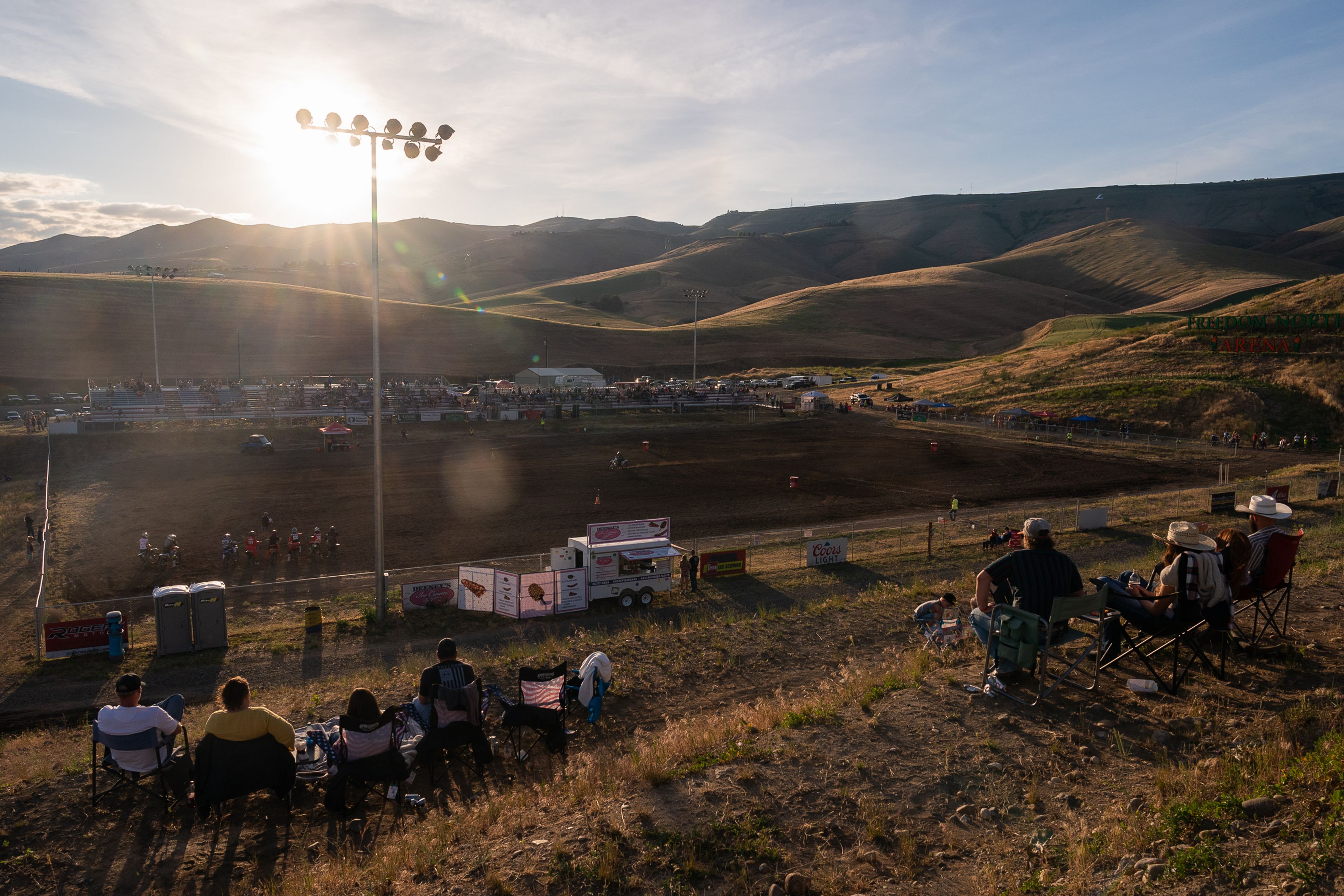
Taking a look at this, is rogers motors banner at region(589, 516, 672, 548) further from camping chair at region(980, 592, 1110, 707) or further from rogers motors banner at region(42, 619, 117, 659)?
camping chair at region(980, 592, 1110, 707)

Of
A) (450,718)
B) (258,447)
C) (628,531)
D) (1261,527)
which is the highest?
(1261,527)

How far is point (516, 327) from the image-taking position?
379 ft

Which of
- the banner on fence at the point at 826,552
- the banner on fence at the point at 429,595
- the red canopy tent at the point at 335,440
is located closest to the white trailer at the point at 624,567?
the banner on fence at the point at 429,595

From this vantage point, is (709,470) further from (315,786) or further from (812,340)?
(812,340)

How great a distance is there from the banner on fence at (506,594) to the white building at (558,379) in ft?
213

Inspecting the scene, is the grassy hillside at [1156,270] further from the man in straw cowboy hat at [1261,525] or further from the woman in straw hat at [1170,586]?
the woman in straw hat at [1170,586]

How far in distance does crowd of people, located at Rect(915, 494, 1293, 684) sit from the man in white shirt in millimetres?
247

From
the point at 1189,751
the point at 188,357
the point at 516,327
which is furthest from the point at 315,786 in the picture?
the point at 516,327

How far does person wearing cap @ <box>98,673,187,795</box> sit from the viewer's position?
775 centimetres

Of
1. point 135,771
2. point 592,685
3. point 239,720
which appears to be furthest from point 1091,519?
point 135,771

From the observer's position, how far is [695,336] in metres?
90.6

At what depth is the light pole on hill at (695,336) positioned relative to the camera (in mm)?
87188

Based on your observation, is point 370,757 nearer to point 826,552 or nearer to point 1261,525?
point 1261,525

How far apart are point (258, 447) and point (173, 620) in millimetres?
29212
